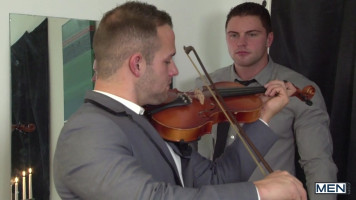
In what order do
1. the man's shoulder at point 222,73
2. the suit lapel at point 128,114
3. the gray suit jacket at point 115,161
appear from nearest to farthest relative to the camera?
the gray suit jacket at point 115,161, the suit lapel at point 128,114, the man's shoulder at point 222,73

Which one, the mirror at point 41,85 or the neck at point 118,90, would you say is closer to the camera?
the neck at point 118,90

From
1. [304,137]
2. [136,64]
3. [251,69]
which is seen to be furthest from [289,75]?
[136,64]

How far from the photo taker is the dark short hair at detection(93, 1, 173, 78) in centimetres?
104

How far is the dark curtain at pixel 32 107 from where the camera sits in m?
1.86

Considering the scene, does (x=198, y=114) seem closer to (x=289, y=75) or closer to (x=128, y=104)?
(x=128, y=104)

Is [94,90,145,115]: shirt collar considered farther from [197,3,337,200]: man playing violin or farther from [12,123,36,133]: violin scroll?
[12,123,36,133]: violin scroll

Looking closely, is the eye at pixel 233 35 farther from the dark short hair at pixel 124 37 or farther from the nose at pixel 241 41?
the dark short hair at pixel 124 37

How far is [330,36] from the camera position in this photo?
1.84 meters

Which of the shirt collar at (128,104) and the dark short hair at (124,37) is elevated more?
the dark short hair at (124,37)

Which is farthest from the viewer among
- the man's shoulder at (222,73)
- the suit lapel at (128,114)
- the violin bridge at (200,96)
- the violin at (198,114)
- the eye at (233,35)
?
the man's shoulder at (222,73)

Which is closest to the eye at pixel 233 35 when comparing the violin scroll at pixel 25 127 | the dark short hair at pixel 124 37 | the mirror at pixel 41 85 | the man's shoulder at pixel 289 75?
the man's shoulder at pixel 289 75

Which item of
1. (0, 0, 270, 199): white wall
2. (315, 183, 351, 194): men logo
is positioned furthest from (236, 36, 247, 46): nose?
(315, 183, 351, 194): men logo

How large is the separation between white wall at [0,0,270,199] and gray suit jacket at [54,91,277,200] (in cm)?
104

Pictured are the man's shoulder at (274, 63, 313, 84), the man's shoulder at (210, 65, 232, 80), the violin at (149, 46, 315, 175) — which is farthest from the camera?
the man's shoulder at (210, 65, 232, 80)
